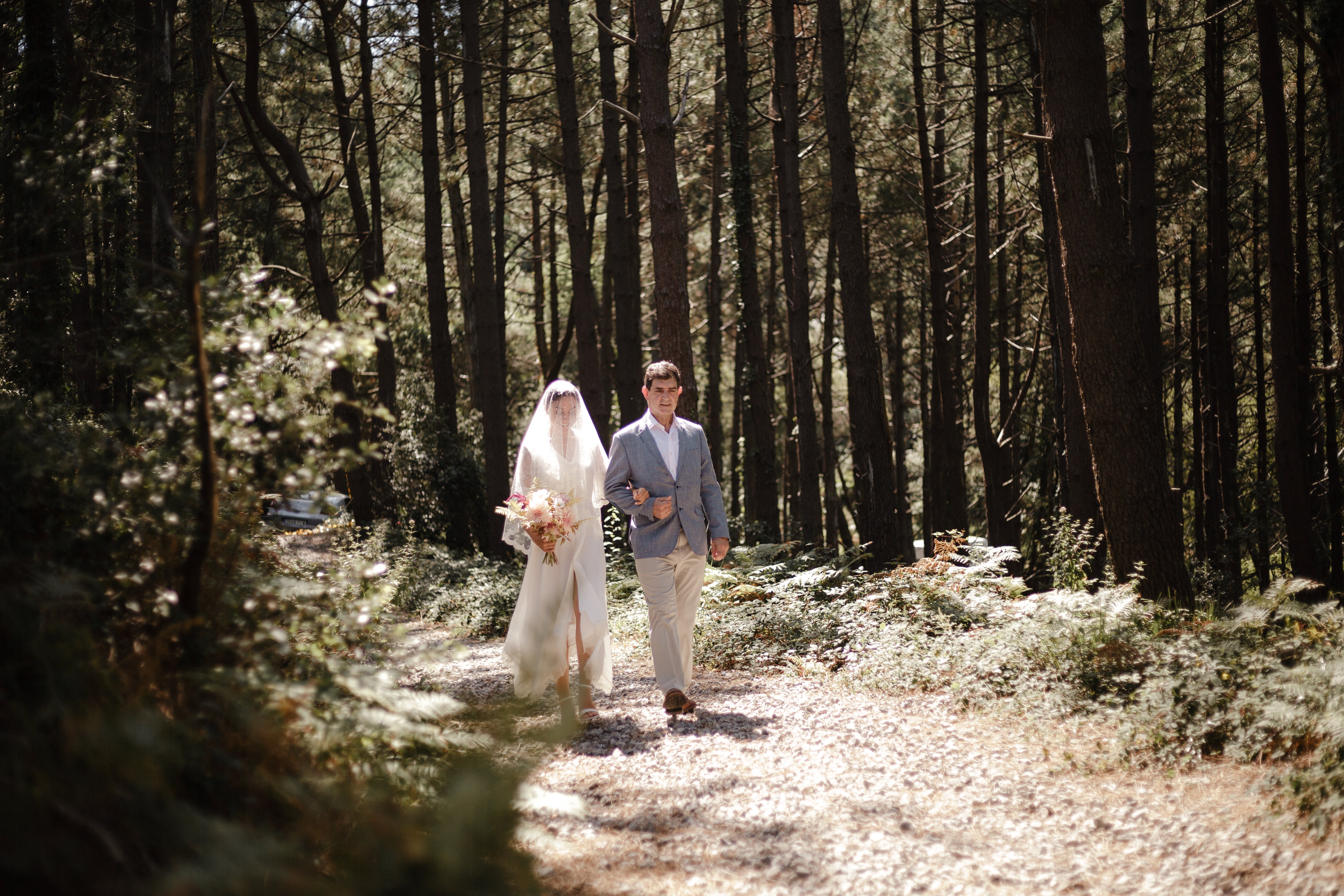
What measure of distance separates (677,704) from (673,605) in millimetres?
674

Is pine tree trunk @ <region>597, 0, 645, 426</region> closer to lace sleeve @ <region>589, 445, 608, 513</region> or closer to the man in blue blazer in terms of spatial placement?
lace sleeve @ <region>589, 445, 608, 513</region>

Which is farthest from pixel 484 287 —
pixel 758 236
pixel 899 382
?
pixel 899 382

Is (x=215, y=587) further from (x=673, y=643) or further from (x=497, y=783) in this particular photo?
(x=673, y=643)

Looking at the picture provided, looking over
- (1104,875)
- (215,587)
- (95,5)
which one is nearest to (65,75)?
(95,5)

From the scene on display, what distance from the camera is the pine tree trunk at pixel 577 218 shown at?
48.7 ft

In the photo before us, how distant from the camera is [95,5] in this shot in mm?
11727

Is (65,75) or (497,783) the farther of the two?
(65,75)

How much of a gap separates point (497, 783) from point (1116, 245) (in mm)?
6648

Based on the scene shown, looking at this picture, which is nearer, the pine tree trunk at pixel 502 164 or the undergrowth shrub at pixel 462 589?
the undergrowth shrub at pixel 462 589

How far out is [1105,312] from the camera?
7383 millimetres

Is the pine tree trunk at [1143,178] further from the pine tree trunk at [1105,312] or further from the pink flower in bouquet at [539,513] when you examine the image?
the pink flower in bouquet at [539,513]

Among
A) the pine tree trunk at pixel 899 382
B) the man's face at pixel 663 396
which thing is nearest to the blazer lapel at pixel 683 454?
the man's face at pixel 663 396

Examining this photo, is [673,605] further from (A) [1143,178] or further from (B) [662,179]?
(A) [1143,178]

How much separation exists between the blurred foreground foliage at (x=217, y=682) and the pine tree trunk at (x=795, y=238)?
10921 mm
